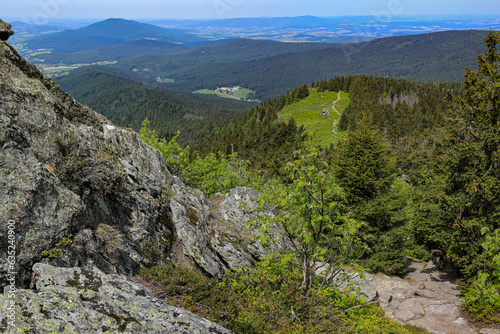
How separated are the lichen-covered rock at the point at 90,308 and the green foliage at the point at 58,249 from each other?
420mm

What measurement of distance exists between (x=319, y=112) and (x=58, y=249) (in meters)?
97.9

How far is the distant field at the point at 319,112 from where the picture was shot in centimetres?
7186

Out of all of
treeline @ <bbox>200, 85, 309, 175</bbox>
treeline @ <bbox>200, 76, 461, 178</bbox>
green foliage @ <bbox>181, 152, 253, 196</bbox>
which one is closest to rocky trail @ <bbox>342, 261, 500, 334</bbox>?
green foliage @ <bbox>181, 152, 253, 196</bbox>

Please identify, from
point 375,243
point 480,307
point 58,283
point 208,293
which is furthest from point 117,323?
point 375,243

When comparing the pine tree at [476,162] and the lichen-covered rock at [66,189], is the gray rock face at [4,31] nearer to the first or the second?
the lichen-covered rock at [66,189]

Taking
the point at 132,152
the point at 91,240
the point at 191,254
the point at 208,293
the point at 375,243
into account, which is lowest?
the point at 375,243

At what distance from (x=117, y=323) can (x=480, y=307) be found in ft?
45.1

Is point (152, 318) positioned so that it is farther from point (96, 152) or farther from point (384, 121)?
point (384, 121)

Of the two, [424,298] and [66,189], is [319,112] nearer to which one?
[424,298]

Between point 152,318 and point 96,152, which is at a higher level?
point 96,152

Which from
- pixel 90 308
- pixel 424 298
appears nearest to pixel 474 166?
Answer: pixel 424 298

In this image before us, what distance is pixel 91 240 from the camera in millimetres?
7391

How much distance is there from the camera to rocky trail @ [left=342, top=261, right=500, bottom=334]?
11.5m

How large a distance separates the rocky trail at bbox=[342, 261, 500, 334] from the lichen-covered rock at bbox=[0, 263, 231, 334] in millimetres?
6647
